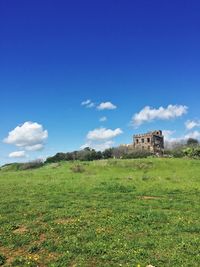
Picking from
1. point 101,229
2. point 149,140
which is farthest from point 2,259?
point 149,140

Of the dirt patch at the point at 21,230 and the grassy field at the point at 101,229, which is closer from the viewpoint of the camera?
the grassy field at the point at 101,229

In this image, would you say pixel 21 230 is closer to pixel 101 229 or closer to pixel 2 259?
pixel 2 259

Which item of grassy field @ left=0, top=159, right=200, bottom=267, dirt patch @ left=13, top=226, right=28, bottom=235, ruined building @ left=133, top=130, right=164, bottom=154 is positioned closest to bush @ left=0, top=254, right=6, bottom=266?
grassy field @ left=0, top=159, right=200, bottom=267

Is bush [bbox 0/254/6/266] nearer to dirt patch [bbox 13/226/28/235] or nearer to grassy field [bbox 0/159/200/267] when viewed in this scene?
grassy field [bbox 0/159/200/267]

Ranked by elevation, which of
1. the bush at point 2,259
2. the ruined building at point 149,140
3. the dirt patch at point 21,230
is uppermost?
the ruined building at point 149,140

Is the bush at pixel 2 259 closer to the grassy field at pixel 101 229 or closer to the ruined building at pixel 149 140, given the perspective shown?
the grassy field at pixel 101 229

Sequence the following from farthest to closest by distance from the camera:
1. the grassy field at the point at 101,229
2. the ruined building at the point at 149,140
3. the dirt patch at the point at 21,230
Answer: the ruined building at the point at 149,140
the dirt patch at the point at 21,230
the grassy field at the point at 101,229

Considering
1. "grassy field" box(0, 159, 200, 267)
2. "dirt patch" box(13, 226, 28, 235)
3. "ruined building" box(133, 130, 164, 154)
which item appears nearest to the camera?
"grassy field" box(0, 159, 200, 267)

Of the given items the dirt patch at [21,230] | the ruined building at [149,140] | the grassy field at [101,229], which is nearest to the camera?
the grassy field at [101,229]

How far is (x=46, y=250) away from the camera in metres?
13.6

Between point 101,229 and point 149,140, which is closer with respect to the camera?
point 101,229

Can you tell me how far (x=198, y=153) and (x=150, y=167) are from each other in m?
26.9

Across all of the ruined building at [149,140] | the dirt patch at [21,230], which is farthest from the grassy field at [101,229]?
the ruined building at [149,140]

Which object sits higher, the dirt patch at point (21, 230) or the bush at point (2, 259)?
the dirt patch at point (21, 230)
